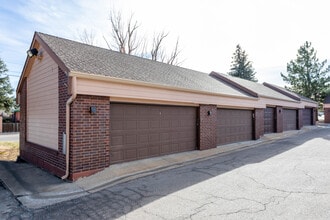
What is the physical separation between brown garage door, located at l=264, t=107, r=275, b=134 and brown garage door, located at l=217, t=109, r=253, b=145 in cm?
328

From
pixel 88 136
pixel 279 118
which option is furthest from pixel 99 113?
pixel 279 118

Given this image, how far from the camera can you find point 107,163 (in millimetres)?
7168

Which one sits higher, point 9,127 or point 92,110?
point 92,110

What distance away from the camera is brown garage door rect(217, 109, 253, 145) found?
12250mm

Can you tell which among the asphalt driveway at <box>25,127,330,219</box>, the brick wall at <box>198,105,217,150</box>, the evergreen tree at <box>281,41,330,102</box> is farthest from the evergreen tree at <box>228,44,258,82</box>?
the asphalt driveway at <box>25,127,330,219</box>

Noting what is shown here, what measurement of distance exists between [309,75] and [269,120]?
76.1 ft

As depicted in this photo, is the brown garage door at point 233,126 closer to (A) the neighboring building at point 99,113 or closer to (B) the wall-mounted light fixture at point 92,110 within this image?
(A) the neighboring building at point 99,113

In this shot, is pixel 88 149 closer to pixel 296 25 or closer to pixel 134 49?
pixel 296 25

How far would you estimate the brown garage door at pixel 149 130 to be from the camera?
7730 millimetres

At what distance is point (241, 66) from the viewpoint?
39.8 meters

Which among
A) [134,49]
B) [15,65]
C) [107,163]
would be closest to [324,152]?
[107,163]

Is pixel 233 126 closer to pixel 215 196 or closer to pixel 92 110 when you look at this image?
pixel 215 196

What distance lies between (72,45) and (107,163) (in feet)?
17.2

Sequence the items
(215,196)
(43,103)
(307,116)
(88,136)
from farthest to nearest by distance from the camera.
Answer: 1. (307,116)
2. (43,103)
3. (88,136)
4. (215,196)
